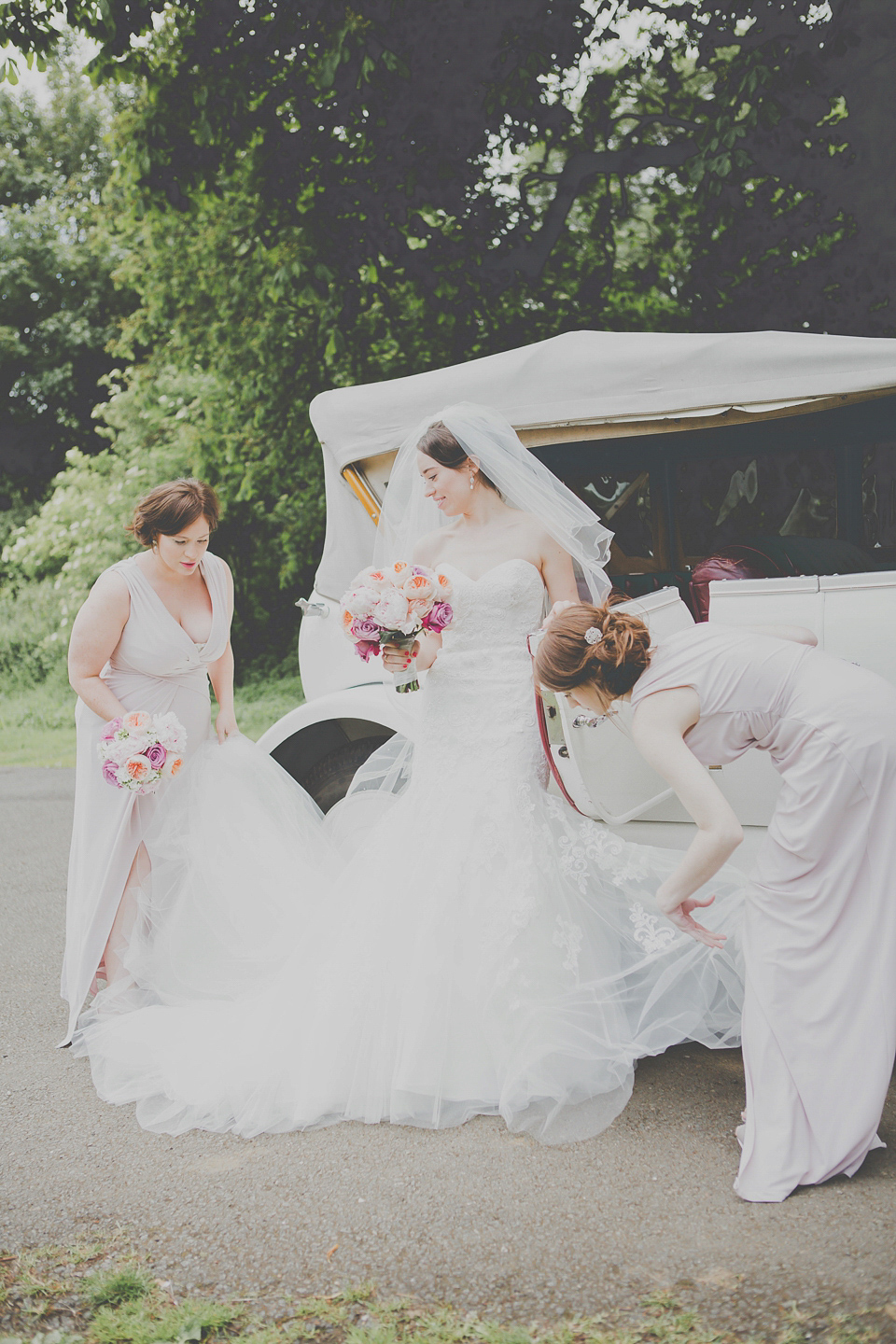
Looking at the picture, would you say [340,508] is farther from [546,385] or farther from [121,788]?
[121,788]

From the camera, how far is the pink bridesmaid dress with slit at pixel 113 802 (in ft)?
12.7

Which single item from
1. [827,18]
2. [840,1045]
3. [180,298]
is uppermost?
[827,18]

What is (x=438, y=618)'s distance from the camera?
350 cm

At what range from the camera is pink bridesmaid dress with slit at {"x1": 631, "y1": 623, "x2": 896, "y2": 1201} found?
8.57 ft

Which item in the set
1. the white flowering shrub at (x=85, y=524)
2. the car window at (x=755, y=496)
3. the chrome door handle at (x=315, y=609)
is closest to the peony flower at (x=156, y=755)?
the chrome door handle at (x=315, y=609)

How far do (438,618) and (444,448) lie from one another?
25.0 inches

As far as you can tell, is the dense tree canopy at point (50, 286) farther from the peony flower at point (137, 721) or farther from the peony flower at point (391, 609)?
the peony flower at point (391, 609)

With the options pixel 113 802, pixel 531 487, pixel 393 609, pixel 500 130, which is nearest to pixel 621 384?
pixel 531 487

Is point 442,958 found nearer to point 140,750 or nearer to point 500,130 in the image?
point 140,750

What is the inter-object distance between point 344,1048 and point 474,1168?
583 millimetres

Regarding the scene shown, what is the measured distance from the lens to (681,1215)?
2.55m

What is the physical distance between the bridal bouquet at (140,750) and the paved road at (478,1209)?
1041mm

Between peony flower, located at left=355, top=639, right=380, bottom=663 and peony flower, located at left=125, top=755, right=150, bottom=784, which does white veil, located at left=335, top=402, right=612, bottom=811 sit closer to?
peony flower, located at left=355, top=639, right=380, bottom=663

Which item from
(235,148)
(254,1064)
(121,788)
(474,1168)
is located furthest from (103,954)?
(235,148)
